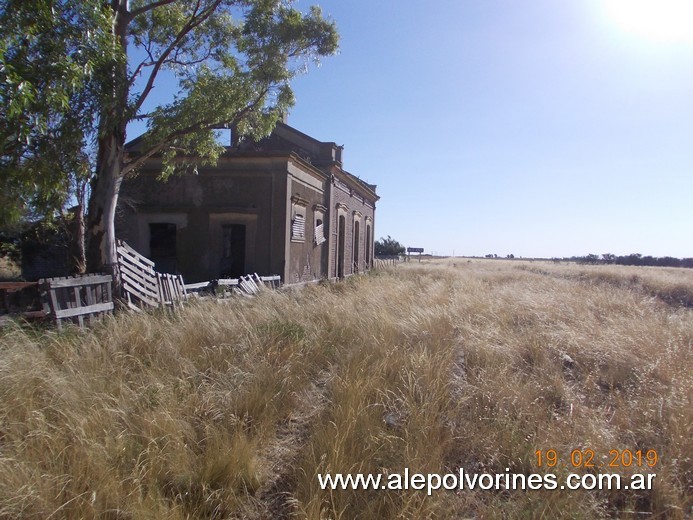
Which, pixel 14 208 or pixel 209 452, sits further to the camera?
pixel 14 208

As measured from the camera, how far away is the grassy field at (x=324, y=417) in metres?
3.03

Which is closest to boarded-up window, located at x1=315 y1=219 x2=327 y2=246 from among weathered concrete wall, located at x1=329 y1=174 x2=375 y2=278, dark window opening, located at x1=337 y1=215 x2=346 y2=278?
weathered concrete wall, located at x1=329 y1=174 x2=375 y2=278

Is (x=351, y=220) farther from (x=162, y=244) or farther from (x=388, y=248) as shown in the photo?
(x=388, y=248)

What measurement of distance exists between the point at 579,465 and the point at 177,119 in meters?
8.25

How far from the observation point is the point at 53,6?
6355mm

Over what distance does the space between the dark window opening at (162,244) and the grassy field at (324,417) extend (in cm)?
811

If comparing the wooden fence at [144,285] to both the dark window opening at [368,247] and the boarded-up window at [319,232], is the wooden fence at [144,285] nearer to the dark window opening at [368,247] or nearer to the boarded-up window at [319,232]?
the boarded-up window at [319,232]

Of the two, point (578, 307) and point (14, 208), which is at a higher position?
point (14, 208)

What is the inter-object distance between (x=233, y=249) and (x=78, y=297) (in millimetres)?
7533

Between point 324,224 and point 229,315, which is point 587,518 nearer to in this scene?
point 229,315

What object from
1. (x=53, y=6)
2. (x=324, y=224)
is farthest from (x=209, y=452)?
(x=324, y=224)

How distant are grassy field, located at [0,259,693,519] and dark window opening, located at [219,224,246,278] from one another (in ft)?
25.2

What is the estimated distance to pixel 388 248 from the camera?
50.6 meters

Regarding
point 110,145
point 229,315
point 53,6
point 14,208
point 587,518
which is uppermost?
point 53,6
